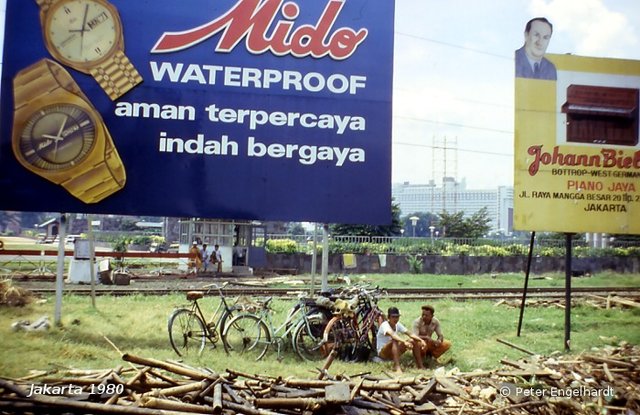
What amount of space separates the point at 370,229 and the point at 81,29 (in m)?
3.33

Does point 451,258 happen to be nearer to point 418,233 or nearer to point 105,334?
point 418,233

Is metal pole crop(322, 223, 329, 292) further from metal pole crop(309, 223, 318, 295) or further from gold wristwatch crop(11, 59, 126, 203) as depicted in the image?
gold wristwatch crop(11, 59, 126, 203)

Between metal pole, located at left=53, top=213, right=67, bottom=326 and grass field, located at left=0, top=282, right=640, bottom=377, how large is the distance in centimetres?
6

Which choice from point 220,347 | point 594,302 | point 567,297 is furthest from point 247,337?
point 594,302

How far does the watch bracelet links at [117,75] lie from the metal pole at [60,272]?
123cm

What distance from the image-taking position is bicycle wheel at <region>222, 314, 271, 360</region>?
14.9ft

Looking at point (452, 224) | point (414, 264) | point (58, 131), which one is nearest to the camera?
point (58, 131)

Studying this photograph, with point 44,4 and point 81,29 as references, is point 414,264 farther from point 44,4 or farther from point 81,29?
point 44,4

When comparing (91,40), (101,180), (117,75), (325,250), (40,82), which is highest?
(91,40)

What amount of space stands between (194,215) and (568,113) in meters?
3.88

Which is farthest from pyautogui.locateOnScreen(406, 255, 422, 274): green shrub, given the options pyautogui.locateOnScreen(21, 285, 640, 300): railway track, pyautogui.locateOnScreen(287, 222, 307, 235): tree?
pyautogui.locateOnScreen(287, 222, 307, 235): tree

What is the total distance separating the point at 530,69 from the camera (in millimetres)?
4910

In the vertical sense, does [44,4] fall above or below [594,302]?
above

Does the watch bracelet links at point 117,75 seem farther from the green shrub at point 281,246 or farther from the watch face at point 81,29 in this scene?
the green shrub at point 281,246
